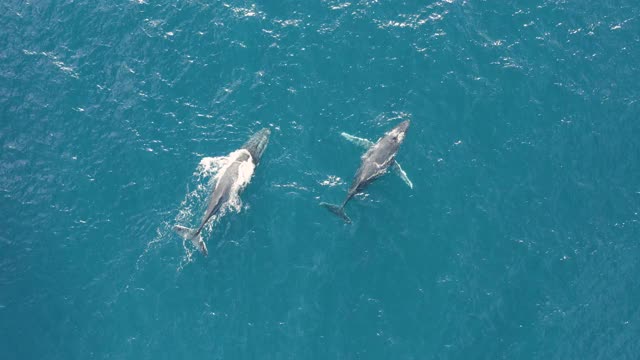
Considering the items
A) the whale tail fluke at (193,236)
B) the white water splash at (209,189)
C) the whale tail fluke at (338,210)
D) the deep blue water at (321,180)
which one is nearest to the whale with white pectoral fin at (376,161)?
the whale tail fluke at (338,210)

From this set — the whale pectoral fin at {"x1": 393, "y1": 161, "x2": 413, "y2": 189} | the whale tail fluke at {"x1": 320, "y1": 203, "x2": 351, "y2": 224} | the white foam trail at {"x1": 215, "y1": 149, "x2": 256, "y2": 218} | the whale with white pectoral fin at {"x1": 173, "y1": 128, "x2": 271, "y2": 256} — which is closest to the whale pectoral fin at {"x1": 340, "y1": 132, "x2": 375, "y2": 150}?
the whale pectoral fin at {"x1": 393, "y1": 161, "x2": 413, "y2": 189}

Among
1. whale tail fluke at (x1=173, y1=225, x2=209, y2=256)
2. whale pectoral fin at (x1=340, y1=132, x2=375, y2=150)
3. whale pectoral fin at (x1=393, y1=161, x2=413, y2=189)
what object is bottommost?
whale tail fluke at (x1=173, y1=225, x2=209, y2=256)

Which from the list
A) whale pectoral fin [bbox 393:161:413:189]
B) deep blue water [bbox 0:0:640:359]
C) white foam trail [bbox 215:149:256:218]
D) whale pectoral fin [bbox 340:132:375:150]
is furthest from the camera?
whale pectoral fin [bbox 340:132:375:150]

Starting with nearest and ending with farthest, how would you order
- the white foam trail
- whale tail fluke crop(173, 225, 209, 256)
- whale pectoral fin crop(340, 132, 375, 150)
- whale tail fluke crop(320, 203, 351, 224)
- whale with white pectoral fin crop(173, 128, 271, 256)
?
whale tail fluke crop(320, 203, 351, 224) < whale tail fluke crop(173, 225, 209, 256) < whale with white pectoral fin crop(173, 128, 271, 256) < the white foam trail < whale pectoral fin crop(340, 132, 375, 150)

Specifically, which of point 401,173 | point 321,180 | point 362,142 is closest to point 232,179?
point 321,180

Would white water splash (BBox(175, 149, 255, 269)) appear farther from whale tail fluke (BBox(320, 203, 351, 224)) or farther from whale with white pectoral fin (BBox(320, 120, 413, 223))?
whale with white pectoral fin (BBox(320, 120, 413, 223))

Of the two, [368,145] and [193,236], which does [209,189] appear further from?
[368,145]

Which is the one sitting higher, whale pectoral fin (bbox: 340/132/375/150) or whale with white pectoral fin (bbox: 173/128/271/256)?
whale pectoral fin (bbox: 340/132/375/150)

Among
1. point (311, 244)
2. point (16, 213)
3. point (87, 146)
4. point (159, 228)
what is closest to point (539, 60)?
point (311, 244)
